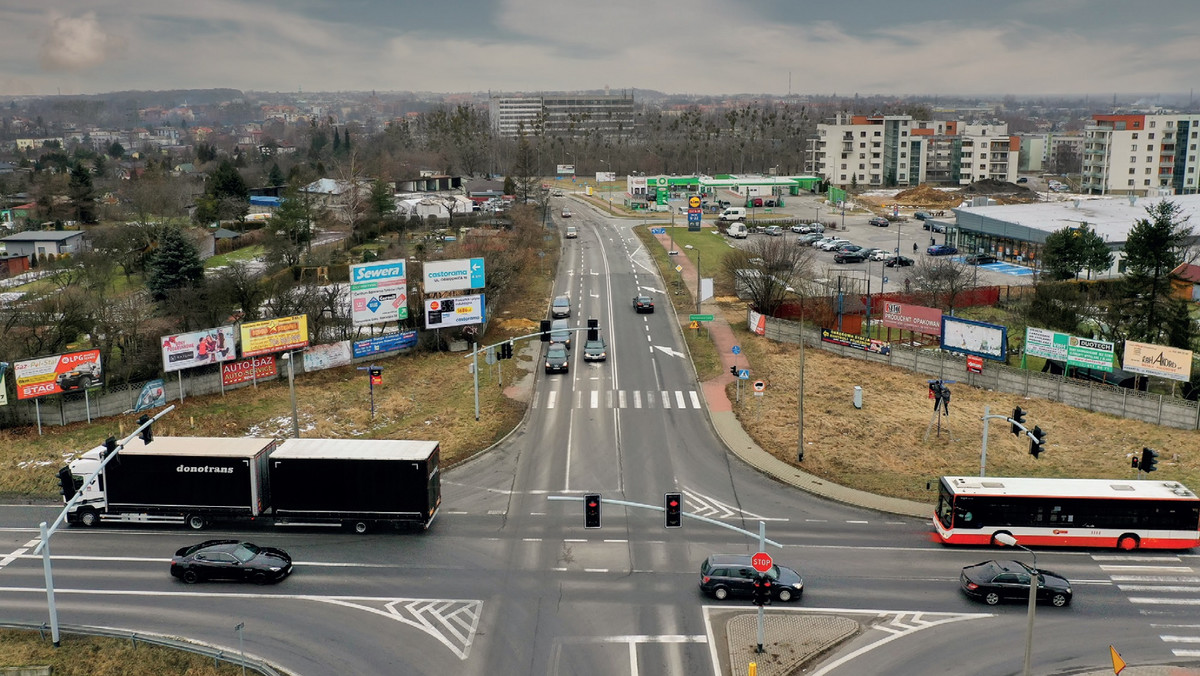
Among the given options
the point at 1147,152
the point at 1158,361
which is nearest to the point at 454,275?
the point at 1158,361

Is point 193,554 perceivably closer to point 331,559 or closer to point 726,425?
point 331,559

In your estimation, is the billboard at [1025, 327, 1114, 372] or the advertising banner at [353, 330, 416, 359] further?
the advertising banner at [353, 330, 416, 359]

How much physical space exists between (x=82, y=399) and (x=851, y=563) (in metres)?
40.2

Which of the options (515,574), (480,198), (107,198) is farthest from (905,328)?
(107,198)

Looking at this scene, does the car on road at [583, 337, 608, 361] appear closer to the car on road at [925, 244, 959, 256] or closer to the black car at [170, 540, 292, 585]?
the black car at [170, 540, 292, 585]

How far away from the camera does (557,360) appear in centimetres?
5744

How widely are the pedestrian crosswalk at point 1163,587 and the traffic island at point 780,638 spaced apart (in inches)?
382

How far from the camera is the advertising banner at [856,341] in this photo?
59.1 metres

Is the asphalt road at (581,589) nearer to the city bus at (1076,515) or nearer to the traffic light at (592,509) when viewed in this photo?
the city bus at (1076,515)

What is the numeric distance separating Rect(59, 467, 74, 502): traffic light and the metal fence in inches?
1780

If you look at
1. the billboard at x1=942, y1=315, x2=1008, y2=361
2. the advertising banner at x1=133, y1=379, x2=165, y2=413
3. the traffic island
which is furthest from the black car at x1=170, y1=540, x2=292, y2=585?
the billboard at x1=942, y1=315, x2=1008, y2=361

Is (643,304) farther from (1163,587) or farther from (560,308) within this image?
(1163,587)

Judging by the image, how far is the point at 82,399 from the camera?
48.1 m

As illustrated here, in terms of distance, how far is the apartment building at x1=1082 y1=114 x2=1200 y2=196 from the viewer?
5881 inches
